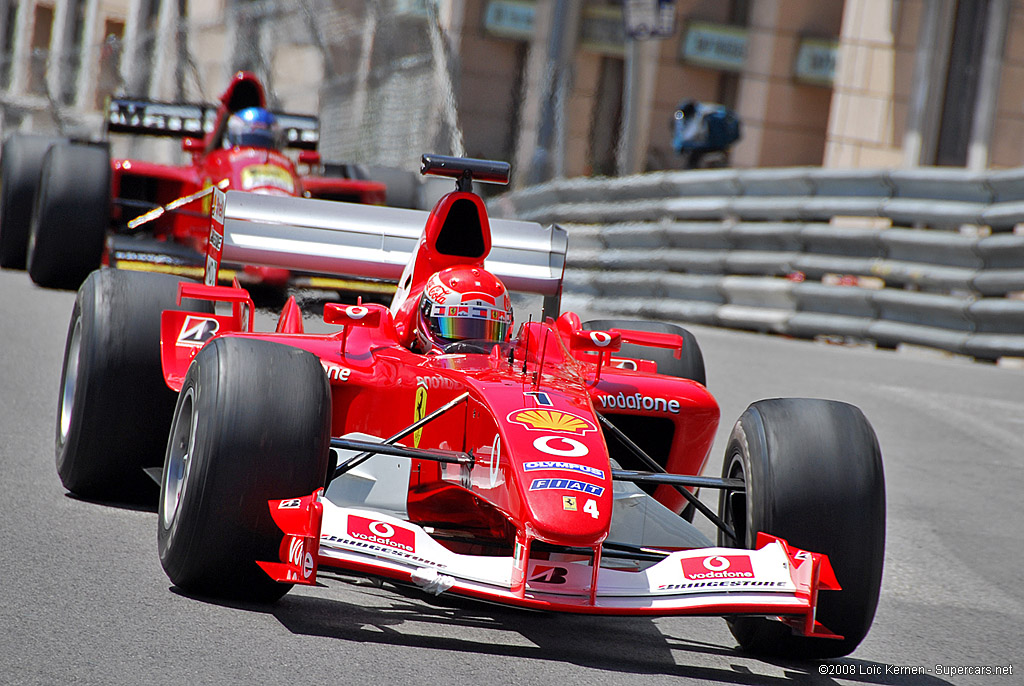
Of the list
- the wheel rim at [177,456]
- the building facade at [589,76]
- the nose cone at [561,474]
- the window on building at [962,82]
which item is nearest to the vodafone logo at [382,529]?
the nose cone at [561,474]

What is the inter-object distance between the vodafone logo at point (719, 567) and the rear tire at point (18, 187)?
7.99 m

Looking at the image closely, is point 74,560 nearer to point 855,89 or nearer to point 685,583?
point 685,583

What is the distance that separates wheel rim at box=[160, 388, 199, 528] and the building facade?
10.5 meters

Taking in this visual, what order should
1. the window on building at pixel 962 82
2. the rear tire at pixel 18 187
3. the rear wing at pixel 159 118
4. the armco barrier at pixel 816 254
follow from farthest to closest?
the window on building at pixel 962 82 < the rear wing at pixel 159 118 < the armco barrier at pixel 816 254 < the rear tire at pixel 18 187

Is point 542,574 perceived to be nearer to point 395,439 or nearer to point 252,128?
point 395,439

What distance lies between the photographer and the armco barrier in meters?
10.8

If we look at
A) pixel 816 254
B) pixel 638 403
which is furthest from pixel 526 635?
pixel 816 254

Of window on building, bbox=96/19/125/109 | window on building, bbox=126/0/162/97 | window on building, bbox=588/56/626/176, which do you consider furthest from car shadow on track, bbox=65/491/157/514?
window on building, bbox=588/56/626/176

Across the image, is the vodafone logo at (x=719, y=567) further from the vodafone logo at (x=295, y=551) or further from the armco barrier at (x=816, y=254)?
the armco barrier at (x=816, y=254)

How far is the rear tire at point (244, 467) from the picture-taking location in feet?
12.6

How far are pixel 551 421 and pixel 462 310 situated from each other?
3.00 feet

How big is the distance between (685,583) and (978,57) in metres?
13.9

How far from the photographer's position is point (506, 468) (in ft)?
13.1

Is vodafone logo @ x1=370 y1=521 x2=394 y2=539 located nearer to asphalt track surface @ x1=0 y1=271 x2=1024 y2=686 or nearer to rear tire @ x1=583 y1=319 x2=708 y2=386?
asphalt track surface @ x1=0 y1=271 x2=1024 y2=686
